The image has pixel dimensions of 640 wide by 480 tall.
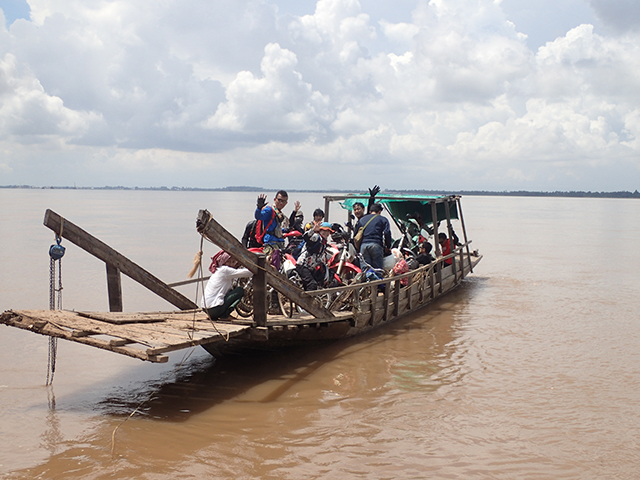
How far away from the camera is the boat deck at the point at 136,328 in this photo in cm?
499

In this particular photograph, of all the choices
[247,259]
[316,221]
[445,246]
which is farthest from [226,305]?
[445,246]


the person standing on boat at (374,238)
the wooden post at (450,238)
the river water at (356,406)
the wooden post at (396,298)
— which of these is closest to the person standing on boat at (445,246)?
the wooden post at (450,238)

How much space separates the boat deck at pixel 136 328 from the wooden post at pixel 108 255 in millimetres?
379

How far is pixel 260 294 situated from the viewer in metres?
6.12

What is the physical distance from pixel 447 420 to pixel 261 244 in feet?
11.6

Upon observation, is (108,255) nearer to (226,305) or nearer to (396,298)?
(226,305)

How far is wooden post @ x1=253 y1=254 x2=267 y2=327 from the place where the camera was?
6070mm

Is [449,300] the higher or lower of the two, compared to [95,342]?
lower

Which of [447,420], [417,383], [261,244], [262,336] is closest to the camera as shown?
[447,420]

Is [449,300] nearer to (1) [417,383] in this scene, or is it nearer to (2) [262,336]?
(1) [417,383]

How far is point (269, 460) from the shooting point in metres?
4.82


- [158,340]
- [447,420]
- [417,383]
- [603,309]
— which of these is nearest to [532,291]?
[603,309]

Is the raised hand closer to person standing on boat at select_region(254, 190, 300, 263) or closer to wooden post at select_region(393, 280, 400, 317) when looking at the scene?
person standing on boat at select_region(254, 190, 300, 263)

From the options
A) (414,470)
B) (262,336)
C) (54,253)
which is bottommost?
(414,470)
